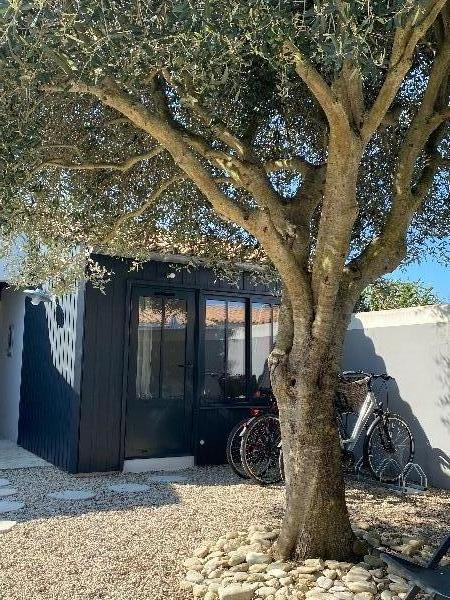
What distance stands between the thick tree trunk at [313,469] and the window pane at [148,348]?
4135 millimetres

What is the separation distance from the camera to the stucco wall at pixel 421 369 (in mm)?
7363

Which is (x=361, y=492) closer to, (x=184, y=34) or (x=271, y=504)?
(x=271, y=504)

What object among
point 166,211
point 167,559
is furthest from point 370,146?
point 167,559

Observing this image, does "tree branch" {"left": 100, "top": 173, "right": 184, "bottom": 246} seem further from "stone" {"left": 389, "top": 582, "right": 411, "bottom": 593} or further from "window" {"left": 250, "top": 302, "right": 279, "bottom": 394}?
"window" {"left": 250, "top": 302, "right": 279, "bottom": 394}

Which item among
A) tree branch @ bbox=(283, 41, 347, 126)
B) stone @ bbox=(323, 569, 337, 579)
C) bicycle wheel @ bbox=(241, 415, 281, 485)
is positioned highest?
tree branch @ bbox=(283, 41, 347, 126)

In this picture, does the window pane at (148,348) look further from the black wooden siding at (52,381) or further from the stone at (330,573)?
the stone at (330,573)

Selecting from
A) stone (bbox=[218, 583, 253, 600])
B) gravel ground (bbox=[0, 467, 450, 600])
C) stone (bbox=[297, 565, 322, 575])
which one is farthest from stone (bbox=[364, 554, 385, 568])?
gravel ground (bbox=[0, 467, 450, 600])

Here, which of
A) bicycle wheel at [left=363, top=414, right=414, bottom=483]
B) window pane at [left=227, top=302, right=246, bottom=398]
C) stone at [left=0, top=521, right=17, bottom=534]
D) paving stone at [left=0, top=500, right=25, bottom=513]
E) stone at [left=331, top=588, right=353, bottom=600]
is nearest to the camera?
stone at [left=331, top=588, right=353, bottom=600]

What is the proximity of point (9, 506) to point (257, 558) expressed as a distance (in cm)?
300

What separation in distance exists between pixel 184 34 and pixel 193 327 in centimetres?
529

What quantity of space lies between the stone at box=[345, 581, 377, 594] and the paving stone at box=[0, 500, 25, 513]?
11.6ft

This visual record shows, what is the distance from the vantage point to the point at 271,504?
6.03m

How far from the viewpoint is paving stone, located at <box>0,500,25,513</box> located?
583 cm

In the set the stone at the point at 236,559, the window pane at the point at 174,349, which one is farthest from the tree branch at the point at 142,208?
the stone at the point at 236,559
